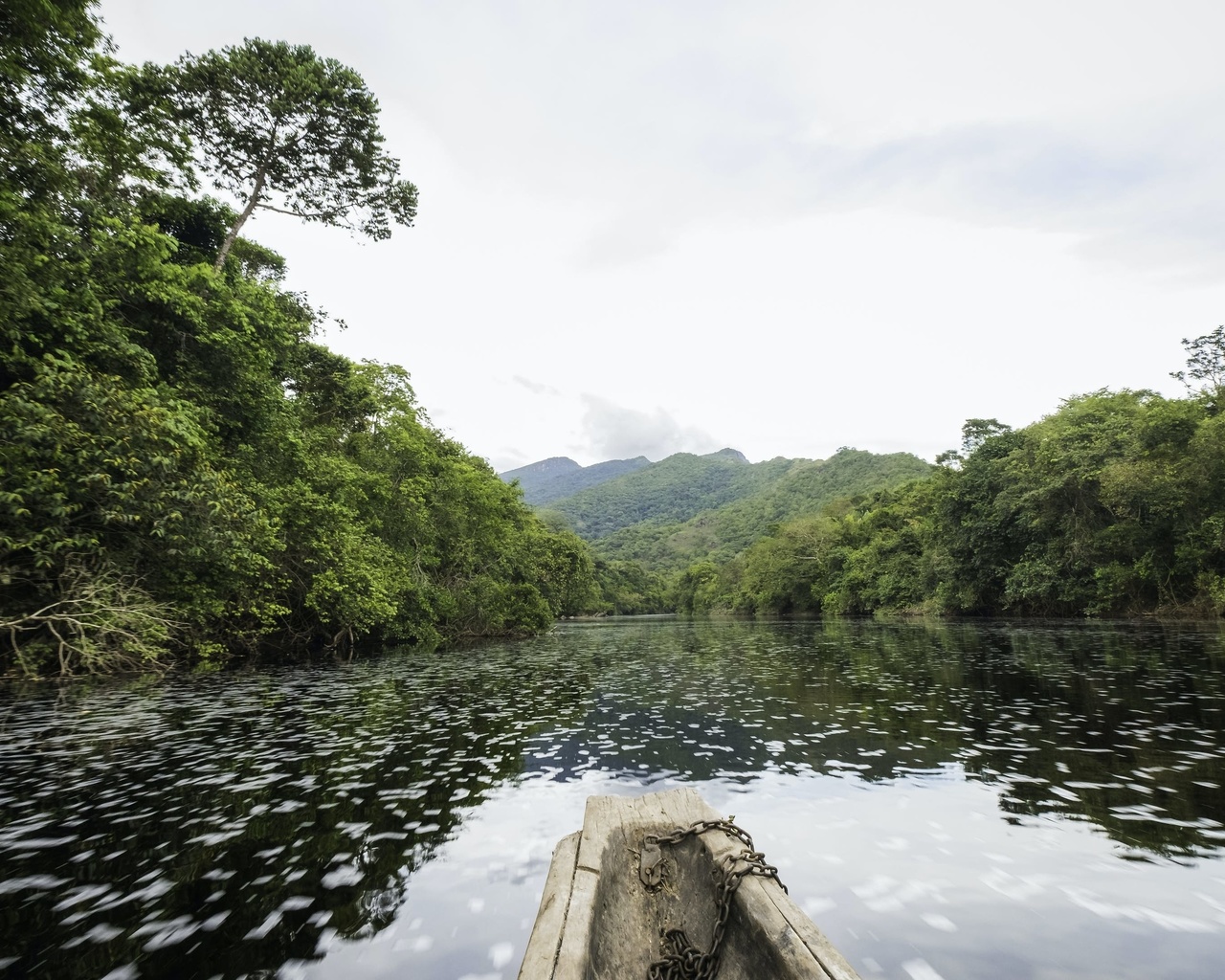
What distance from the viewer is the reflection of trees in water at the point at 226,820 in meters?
4.99

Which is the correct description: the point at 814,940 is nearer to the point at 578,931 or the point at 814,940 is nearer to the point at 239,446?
the point at 578,931

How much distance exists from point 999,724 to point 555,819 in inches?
385

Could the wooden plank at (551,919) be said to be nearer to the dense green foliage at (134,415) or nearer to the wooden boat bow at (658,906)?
the wooden boat bow at (658,906)

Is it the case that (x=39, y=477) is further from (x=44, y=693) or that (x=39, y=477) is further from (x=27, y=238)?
(x=44, y=693)

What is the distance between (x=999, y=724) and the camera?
1258 cm

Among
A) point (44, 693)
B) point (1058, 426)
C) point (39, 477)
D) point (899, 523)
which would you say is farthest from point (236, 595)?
point (899, 523)

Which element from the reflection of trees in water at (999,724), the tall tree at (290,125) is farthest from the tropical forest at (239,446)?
the reflection of trees in water at (999,724)

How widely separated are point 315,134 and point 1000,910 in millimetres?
29667

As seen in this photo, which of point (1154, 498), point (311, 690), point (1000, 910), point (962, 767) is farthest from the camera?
point (1154, 498)

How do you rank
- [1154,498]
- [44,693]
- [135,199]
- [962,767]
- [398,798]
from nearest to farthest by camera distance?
[398,798]
[962,767]
[44,693]
[135,199]
[1154,498]

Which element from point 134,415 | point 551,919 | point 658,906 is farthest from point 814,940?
point 134,415

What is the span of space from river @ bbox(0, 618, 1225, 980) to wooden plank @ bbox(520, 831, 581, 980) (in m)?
0.87

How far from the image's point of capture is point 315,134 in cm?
2408

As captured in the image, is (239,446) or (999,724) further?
(239,446)
